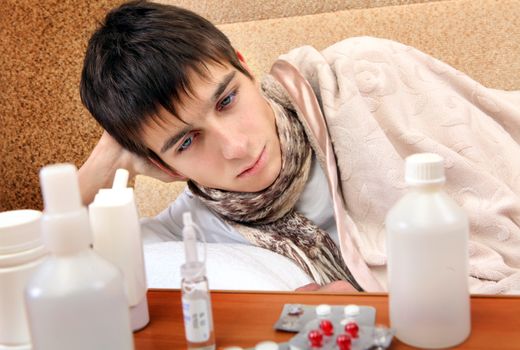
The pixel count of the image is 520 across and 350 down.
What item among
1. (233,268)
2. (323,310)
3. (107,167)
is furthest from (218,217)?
(323,310)

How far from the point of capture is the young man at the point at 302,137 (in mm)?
1133

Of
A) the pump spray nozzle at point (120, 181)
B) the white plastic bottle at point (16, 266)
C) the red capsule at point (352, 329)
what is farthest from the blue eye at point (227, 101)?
the red capsule at point (352, 329)

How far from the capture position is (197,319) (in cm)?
65

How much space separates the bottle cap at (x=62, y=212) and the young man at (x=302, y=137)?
A: 1.82 ft

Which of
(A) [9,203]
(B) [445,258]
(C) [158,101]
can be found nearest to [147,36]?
(C) [158,101]

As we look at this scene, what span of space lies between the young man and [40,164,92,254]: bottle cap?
1.82 ft

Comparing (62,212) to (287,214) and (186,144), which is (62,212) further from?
(287,214)

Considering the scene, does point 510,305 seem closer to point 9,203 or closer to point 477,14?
point 477,14

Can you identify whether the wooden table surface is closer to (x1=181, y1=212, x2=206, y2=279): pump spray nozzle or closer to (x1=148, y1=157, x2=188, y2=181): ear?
(x1=181, y1=212, x2=206, y2=279): pump spray nozzle

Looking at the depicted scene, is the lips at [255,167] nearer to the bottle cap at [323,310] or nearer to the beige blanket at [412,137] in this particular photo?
the beige blanket at [412,137]

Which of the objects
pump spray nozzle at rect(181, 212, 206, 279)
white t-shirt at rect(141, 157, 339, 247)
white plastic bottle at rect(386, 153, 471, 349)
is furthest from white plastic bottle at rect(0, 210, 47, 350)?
white t-shirt at rect(141, 157, 339, 247)

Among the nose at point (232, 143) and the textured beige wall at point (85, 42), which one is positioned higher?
the textured beige wall at point (85, 42)

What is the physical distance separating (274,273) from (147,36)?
0.49m

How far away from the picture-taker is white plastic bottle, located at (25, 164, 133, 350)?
0.56 metres
